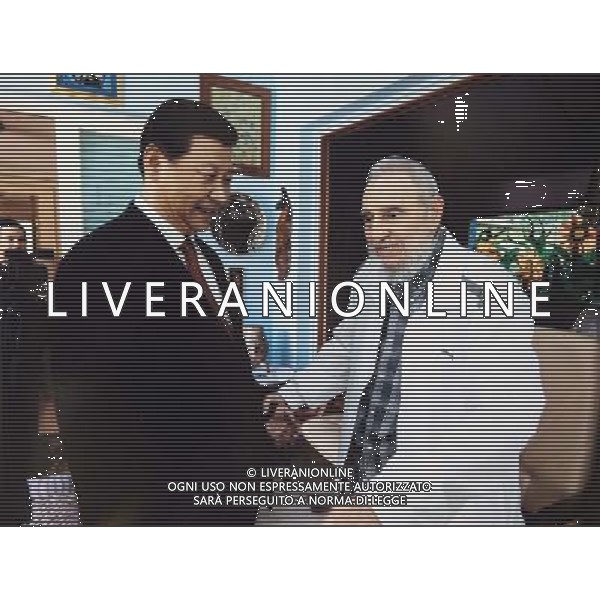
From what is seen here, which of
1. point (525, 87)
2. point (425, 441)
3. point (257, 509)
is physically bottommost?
point (257, 509)

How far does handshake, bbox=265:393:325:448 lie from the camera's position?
5.35 m

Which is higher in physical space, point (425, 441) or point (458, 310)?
point (458, 310)

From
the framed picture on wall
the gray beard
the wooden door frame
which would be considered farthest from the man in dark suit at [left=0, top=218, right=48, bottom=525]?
the gray beard

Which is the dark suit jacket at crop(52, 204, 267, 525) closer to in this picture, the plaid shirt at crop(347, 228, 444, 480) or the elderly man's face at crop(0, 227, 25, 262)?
the elderly man's face at crop(0, 227, 25, 262)

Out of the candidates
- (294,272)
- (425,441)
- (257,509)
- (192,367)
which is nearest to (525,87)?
(294,272)

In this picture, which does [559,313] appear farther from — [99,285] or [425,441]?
[99,285]

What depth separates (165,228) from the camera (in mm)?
5340

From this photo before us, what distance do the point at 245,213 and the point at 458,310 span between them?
3.86 feet

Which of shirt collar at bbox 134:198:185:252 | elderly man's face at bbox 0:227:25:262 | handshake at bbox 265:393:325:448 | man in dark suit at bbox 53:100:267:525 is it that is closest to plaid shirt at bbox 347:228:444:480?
handshake at bbox 265:393:325:448

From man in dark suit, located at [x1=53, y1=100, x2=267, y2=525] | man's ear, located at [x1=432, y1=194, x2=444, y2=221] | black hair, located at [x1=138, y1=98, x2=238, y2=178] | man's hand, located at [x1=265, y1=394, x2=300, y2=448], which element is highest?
black hair, located at [x1=138, y1=98, x2=238, y2=178]

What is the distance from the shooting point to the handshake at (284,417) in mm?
5348

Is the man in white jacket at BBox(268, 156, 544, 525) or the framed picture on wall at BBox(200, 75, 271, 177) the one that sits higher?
the framed picture on wall at BBox(200, 75, 271, 177)

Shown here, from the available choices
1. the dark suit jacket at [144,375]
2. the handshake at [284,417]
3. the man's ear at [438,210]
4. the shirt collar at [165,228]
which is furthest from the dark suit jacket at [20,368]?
the man's ear at [438,210]

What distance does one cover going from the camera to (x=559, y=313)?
5.34 meters
